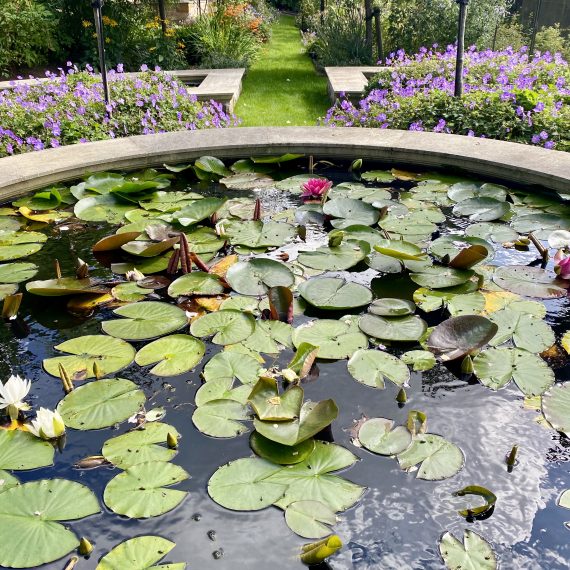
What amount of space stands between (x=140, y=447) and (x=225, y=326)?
614 mm

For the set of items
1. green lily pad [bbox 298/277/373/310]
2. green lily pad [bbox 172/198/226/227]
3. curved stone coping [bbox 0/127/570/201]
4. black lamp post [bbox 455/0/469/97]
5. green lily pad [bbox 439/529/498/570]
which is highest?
black lamp post [bbox 455/0/469/97]

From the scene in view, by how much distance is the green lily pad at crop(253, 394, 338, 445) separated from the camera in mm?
1573

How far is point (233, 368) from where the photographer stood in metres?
1.91

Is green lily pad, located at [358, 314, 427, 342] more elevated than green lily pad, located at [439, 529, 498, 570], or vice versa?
green lily pad, located at [358, 314, 427, 342]

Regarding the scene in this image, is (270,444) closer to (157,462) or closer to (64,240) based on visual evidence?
(157,462)

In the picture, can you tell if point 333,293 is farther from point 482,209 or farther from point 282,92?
point 282,92

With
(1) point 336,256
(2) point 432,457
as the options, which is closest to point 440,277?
(1) point 336,256

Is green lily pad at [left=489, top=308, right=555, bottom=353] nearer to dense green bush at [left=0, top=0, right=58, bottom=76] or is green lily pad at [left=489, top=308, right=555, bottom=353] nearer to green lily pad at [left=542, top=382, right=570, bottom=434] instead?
green lily pad at [left=542, top=382, right=570, bottom=434]

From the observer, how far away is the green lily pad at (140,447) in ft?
5.12

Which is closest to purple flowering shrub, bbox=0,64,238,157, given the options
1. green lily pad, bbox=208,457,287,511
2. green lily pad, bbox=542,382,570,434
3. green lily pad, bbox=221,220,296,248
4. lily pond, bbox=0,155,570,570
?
lily pond, bbox=0,155,570,570

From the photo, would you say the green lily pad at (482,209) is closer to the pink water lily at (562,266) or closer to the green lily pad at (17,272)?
the pink water lily at (562,266)

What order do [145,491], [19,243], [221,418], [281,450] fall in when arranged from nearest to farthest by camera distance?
[145,491]
[281,450]
[221,418]
[19,243]

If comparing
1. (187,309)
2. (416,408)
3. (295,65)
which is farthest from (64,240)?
(295,65)

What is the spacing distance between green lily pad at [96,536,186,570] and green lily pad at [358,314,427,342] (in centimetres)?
99
